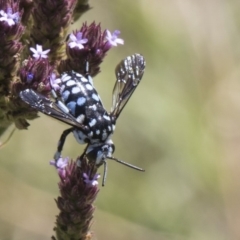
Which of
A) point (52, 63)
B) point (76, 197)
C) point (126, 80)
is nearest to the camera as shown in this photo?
point (76, 197)

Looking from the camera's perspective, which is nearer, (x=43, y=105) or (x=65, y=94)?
(x=43, y=105)

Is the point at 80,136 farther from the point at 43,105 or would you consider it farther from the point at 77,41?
the point at 77,41

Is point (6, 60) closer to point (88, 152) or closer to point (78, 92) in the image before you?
point (78, 92)

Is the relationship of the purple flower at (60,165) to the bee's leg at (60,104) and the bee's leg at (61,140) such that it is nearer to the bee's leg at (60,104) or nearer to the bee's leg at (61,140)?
the bee's leg at (61,140)

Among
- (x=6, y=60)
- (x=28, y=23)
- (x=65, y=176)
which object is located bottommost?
(x=65, y=176)

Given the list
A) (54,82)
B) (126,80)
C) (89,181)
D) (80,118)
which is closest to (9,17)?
(54,82)

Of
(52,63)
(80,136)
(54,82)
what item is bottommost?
(80,136)

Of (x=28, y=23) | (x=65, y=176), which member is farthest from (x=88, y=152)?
(x=28, y=23)
